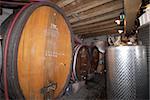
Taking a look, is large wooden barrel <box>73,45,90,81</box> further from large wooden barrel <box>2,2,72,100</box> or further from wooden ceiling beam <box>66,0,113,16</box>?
large wooden barrel <box>2,2,72,100</box>

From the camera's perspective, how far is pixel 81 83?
13.9ft

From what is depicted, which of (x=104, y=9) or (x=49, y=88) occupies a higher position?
(x=104, y=9)

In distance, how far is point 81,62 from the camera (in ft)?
15.2

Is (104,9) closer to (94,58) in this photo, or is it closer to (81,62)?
(81,62)

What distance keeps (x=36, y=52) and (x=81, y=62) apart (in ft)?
10.5

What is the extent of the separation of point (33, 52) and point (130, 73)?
1.07 meters

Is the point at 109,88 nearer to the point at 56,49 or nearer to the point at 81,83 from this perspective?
the point at 56,49

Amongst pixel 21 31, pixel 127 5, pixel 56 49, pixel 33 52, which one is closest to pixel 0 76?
pixel 33 52

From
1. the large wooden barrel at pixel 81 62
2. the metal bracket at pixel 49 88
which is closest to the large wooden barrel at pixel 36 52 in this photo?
the metal bracket at pixel 49 88

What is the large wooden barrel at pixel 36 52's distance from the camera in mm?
1305

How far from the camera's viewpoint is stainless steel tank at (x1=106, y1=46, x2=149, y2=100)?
1509 mm

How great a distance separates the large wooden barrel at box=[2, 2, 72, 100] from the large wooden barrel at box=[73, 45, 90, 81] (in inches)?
91.0

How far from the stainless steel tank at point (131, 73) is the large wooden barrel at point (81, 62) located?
2.69 meters

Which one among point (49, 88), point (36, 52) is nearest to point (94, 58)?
point (49, 88)
